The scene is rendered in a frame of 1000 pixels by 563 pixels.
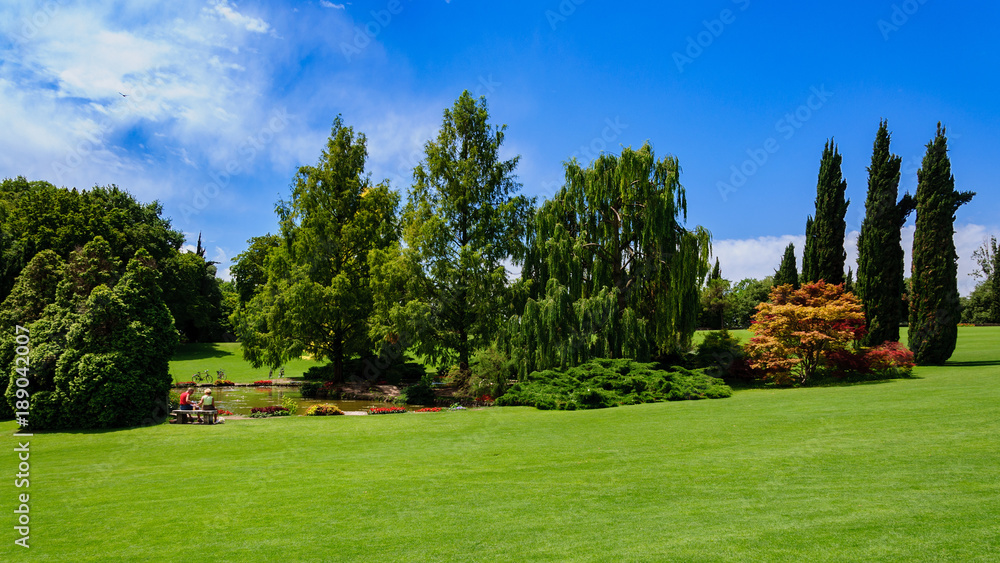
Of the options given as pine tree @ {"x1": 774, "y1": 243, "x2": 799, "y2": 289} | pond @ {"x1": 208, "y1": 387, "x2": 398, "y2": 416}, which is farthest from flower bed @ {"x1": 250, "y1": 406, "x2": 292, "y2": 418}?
pine tree @ {"x1": 774, "y1": 243, "x2": 799, "y2": 289}

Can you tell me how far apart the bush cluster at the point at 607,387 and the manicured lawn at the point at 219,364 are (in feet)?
65.1

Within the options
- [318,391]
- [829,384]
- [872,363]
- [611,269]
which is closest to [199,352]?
[318,391]

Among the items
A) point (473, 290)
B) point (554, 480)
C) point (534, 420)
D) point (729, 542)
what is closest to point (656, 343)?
point (473, 290)

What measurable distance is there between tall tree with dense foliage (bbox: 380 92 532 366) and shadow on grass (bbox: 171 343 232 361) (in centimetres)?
2672

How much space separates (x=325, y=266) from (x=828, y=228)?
2590 centimetres

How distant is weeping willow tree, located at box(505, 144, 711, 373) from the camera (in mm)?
20031

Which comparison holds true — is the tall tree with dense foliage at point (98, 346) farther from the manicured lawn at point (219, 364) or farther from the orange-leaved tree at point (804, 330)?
the orange-leaved tree at point (804, 330)

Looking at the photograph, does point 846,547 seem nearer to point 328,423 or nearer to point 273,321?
point 328,423

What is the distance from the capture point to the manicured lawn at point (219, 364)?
33.3 m

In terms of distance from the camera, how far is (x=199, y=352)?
144ft

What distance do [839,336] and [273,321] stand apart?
24.1 meters

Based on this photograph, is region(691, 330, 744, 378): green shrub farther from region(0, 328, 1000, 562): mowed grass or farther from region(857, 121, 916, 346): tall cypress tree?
region(0, 328, 1000, 562): mowed grass

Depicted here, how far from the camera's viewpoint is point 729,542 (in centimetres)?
522

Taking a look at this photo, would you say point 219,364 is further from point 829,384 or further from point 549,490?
point 829,384
